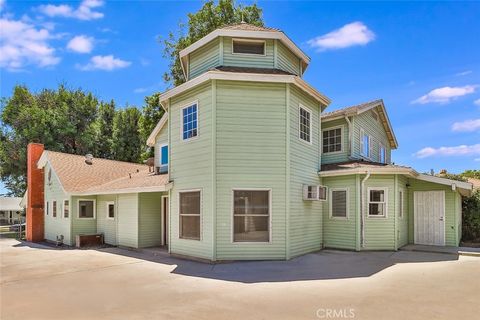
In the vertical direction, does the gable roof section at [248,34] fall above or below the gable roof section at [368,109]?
above

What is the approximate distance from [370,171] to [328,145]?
11.3ft

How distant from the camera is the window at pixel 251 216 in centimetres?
984

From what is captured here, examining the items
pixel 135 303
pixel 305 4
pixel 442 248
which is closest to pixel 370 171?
pixel 442 248

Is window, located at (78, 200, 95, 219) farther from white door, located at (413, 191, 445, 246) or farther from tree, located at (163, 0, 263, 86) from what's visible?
white door, located at (413, 191, 445, 246)

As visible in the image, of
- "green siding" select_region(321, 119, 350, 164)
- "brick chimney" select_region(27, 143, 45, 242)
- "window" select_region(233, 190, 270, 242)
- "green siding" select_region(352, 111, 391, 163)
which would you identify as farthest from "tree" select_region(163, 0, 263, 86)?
"window" select_region(233, 190, 270, 242)

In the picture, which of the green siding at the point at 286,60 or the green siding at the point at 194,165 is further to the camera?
the green siding at the point at 286,60

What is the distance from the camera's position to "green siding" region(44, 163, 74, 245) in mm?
16514

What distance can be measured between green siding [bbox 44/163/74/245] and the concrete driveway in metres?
5.80

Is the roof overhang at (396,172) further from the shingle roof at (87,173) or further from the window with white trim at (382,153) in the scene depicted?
the shingle roof at (87,173)

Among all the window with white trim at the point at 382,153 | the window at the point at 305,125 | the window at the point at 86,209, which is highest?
the window at the point at 305,125

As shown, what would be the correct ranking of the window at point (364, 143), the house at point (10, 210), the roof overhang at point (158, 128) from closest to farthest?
the window at point (364, 143)
the roof overhang at point (158, 128)
the house at point (10, 210)

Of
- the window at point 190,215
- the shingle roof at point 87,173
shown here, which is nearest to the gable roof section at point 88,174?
the shingle roof at point 87,173

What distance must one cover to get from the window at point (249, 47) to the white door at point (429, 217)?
840 cm

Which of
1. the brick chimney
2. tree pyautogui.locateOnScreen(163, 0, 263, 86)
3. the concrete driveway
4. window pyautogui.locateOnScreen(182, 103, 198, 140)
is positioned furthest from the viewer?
tree pyautogui.locateOnScreen(163, 0, 263, 86)
